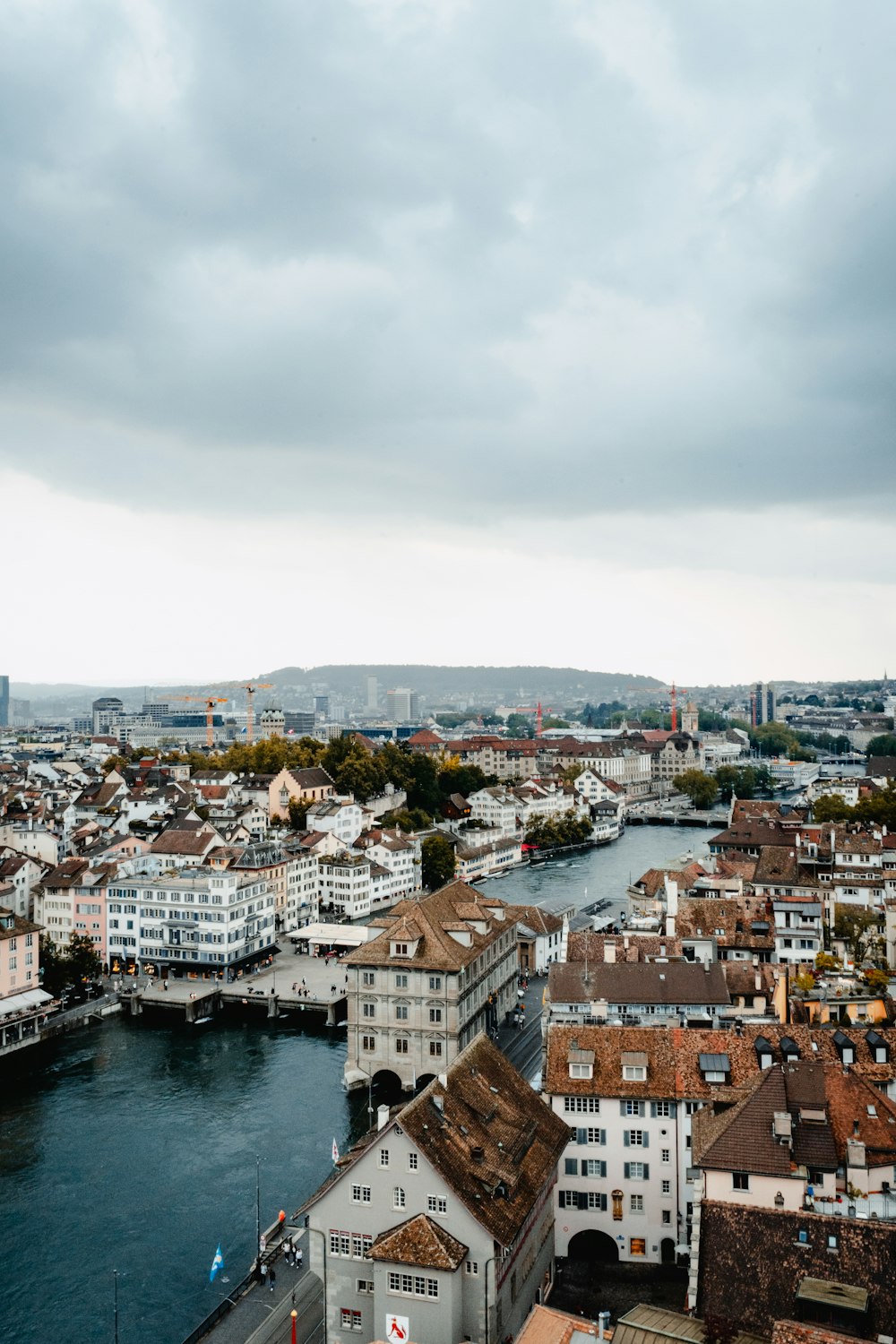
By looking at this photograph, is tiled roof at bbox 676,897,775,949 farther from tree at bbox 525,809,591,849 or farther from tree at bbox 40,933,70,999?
tree at bbox 525,809,591,849

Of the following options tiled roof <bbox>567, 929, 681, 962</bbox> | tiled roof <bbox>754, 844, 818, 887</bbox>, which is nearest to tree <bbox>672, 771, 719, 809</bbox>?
tiled roof <bbox>754, 844, 818, 887</bbox>

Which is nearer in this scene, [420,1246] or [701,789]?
[420,1246]

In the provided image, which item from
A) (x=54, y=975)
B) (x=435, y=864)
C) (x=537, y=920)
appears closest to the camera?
(x=54, y=975)

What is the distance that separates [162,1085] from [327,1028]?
10.5 metres

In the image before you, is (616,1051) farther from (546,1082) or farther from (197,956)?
(197,956)

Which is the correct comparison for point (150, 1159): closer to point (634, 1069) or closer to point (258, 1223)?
point (258, 1223)

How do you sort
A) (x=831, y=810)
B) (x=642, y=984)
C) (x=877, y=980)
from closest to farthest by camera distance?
(x=642, y=984) < (x=877, y=980) < (x=831, y=810)

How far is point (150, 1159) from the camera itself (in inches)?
1663

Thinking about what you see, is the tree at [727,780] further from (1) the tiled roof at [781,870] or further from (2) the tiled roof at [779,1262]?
(2) the tiled roof at [779,1262]

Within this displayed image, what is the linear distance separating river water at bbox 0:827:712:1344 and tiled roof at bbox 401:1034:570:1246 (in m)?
10.7

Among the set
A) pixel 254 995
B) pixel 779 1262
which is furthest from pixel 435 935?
pixel 779 1262

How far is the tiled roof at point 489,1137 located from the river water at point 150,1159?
1074 centimetres

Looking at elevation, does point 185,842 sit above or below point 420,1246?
above

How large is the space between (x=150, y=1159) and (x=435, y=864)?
56.9m
